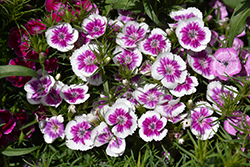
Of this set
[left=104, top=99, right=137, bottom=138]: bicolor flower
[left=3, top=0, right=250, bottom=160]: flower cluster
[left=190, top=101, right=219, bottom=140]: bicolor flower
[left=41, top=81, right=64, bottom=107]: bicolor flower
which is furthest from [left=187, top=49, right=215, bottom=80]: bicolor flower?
[left=41, top=81, right=64, bottom=107]: bicolor flower

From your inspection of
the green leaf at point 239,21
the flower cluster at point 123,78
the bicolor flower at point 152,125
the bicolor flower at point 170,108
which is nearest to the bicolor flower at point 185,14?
the flower cluster at point 123,78

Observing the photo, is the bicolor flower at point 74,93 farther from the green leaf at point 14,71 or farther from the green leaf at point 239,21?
the green leaf at point 239,21

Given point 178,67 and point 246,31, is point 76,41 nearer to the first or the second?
point 178,67

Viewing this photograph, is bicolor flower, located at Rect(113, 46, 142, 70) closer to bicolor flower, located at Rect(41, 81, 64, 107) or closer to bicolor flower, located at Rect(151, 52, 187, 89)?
bicolor flower, located at Rect(151, 52, 187, 89)

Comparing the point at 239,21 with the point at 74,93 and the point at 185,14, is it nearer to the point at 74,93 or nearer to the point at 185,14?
the point at 185,14

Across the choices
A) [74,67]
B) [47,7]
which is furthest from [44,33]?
[74,67]
